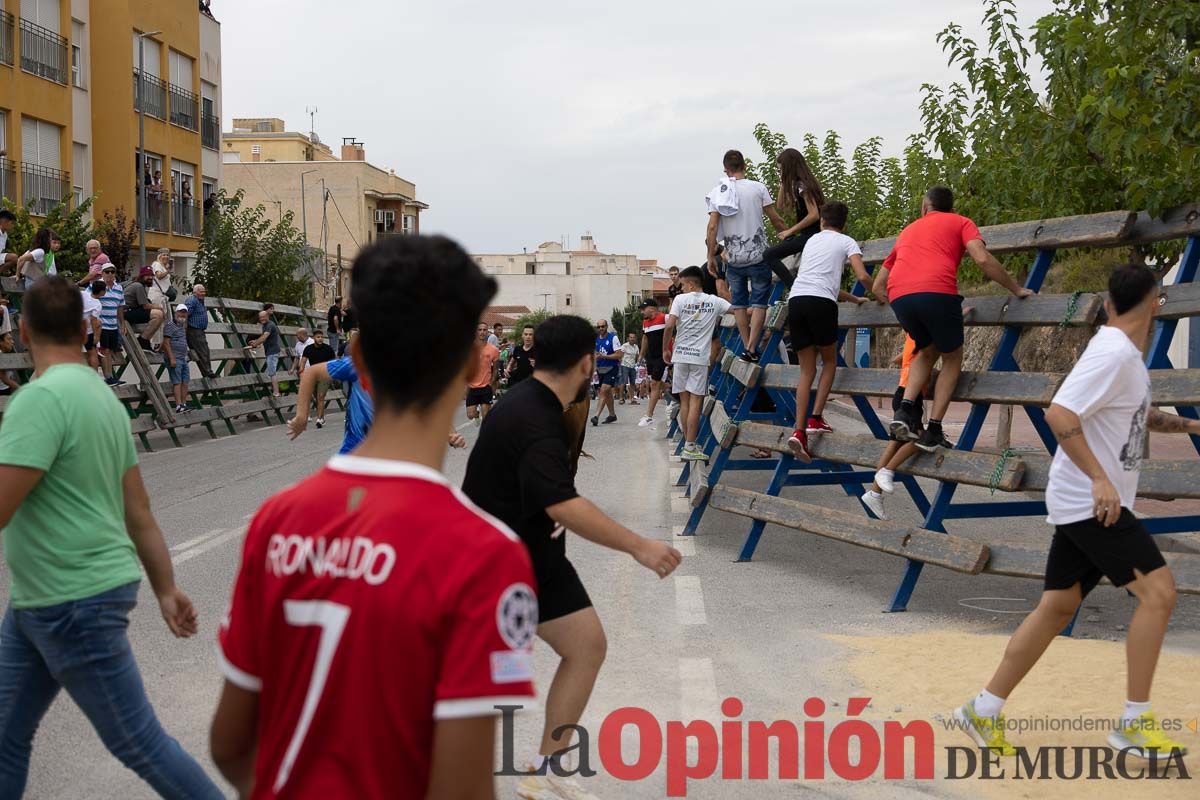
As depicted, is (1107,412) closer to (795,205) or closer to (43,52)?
(795,205)

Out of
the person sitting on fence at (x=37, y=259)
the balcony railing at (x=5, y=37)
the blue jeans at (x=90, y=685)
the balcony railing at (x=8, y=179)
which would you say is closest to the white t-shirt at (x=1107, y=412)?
the blue jeans at (x=90, y=685)

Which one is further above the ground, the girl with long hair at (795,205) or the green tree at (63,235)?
the girl with long hair at (795,205)

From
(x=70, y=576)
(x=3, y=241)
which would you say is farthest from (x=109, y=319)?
(x=70, y=576)

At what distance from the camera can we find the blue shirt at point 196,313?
2281 cm

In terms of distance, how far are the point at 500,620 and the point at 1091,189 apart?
43.1 ft

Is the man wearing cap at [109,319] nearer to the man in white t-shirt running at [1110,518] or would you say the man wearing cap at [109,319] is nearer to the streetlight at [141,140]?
the man in white t-shirt running at [1110,518]

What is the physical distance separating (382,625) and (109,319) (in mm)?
18214

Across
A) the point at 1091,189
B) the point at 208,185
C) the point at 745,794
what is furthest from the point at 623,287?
the point at 745,794

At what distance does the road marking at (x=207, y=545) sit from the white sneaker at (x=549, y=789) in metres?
5.97

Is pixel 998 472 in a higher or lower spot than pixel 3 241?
lower

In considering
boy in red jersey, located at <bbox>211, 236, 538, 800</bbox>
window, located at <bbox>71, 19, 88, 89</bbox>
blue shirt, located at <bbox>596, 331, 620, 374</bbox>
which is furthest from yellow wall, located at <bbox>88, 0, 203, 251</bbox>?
boy in red jersey, located at <bbox>211, 236, 538, 800</bbox>

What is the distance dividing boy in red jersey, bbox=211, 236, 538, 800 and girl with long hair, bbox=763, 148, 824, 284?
29.5ft

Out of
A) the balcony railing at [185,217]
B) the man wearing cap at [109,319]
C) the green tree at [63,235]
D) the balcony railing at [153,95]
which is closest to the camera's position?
the man wearing cap at [109,319]

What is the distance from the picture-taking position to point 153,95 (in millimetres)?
43031
